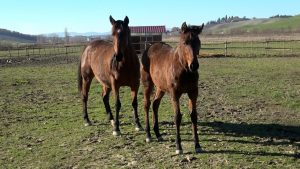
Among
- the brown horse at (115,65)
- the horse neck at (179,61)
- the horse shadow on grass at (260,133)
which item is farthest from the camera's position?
the brown horse at (115,65)

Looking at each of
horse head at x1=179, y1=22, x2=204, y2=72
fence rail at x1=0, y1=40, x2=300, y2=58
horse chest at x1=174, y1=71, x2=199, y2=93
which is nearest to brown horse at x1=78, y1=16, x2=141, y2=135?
horse chest at x1=174, y1=71, x2=199, y2=93

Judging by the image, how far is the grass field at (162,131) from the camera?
19.9 feet

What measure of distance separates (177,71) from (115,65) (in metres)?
1.83

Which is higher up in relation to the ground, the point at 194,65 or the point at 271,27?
the point at 271,27

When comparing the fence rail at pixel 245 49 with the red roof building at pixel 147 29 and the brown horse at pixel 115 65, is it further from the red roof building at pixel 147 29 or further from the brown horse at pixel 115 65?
the brown horse at pixel 115 65

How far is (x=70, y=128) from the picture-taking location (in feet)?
→ 27.6

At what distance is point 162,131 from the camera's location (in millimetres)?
7820

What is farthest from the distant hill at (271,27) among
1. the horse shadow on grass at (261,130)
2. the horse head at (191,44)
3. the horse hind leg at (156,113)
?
the horse head at (191,44)

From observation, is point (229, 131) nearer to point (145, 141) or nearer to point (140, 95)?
point (145, 141)

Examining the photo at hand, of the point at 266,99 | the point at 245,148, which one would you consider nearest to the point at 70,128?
the point at 245,148

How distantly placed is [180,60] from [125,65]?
66.9 inches

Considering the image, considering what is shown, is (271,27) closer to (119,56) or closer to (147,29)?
(147,29)

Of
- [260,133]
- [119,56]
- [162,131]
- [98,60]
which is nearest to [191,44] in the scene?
[119,56]

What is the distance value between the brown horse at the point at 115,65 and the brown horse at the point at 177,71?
28 centimetres
